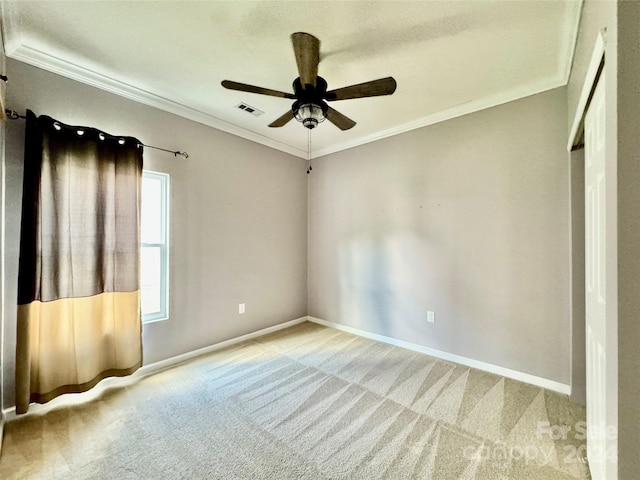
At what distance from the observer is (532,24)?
1641mm

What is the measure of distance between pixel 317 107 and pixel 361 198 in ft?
5.93

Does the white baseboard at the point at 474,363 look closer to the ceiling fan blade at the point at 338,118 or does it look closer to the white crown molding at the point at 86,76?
the ceiling fan blade at the point at 338,118

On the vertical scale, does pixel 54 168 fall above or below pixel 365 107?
below

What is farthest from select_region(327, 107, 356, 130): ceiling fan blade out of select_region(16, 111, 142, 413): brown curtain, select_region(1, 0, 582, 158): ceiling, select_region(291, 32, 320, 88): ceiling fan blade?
select_region(16, 111, 142, 413): brown curtain

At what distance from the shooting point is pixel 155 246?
2.56m

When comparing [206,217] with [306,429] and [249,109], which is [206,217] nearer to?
[249,109]

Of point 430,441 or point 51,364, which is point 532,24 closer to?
point 430,441

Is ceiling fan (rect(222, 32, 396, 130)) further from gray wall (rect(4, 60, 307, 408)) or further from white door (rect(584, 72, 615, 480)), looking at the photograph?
gray wall (rect(4, 60, 307, 408))

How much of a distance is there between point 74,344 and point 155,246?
977 millimetres

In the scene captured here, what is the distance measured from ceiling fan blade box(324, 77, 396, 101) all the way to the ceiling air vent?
4.15ft

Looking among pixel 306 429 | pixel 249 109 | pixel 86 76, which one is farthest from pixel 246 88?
pixel 306 429

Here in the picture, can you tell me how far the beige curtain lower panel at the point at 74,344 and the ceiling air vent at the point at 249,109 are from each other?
2.05 m

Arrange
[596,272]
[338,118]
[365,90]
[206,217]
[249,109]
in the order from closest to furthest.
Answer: [596,272]
[365,90]
[338,118]
[249,109]
[206,217]
